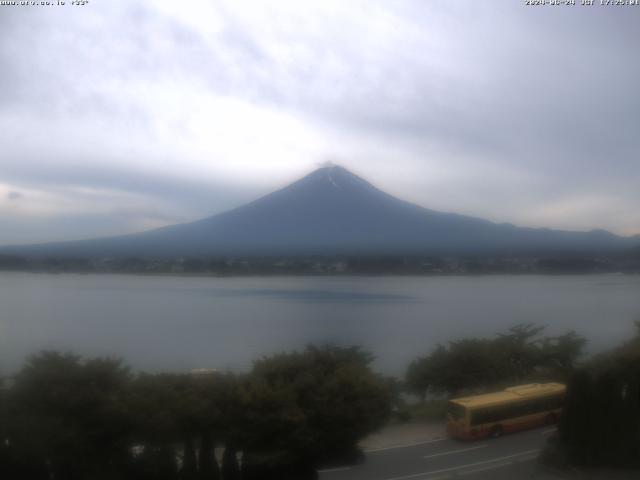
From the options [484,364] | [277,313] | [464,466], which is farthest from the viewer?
[277,313]

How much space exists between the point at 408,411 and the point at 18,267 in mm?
5762

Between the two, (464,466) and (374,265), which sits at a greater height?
(374,265)

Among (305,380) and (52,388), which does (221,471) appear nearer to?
(305,380)

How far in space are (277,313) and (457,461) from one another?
29.0ft

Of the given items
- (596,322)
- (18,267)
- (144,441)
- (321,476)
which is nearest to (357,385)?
(321,476)

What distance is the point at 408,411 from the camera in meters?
8.08

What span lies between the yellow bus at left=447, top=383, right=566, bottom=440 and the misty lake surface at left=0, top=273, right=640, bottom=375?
2664mm

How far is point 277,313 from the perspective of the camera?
560 inches

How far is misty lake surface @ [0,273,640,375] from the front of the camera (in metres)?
10.1

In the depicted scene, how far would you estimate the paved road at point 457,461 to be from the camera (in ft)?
16.7

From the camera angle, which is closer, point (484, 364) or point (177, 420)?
point (177, 420)

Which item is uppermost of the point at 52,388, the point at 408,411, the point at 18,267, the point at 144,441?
the point at 18,267

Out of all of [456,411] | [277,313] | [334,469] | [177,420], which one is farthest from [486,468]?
[277,313]

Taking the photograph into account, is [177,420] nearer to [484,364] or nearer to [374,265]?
[484,364]
